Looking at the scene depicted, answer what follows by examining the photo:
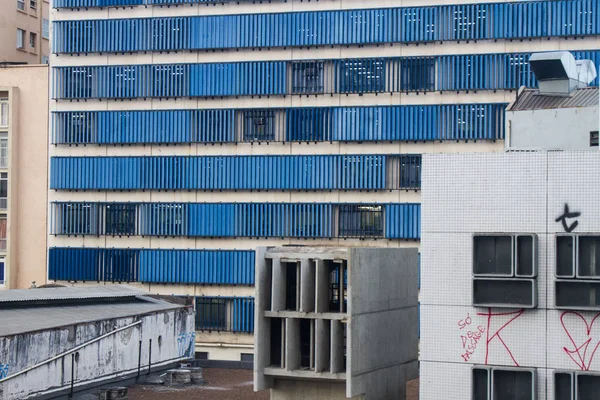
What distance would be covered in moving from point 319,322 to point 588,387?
12.1m

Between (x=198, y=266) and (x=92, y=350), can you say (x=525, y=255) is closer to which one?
(x=92, y=350)

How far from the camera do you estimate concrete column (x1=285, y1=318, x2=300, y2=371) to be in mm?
44094

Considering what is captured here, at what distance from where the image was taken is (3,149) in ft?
257

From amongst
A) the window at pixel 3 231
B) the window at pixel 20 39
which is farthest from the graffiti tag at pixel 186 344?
the window at pixel 20 39

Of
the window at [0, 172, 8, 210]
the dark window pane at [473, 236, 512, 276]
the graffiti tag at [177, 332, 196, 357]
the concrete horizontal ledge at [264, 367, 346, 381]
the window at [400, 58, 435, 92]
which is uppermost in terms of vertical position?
the window at [400, 58, 435, 92]

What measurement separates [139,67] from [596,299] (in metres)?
45.8

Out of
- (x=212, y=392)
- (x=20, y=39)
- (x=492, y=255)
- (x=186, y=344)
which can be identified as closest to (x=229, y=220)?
(x=186, y=344)

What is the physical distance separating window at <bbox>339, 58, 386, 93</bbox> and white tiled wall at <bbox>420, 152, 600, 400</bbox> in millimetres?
33472

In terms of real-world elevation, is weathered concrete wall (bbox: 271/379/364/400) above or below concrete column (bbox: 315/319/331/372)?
below

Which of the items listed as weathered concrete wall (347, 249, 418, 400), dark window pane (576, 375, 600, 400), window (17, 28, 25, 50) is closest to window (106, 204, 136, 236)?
window (17, 28, 25, 50)

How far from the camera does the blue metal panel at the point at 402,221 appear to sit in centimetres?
6956

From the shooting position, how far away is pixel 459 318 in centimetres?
3691

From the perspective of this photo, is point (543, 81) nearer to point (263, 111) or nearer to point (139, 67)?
point (263, 111)

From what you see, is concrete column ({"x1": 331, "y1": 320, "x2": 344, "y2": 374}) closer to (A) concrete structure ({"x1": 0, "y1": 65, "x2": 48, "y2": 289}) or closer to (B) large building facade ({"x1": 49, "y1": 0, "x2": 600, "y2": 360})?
(B) large building facade ({"x1": 49, "y1": 0, "x2": 600, "y2": 360})
